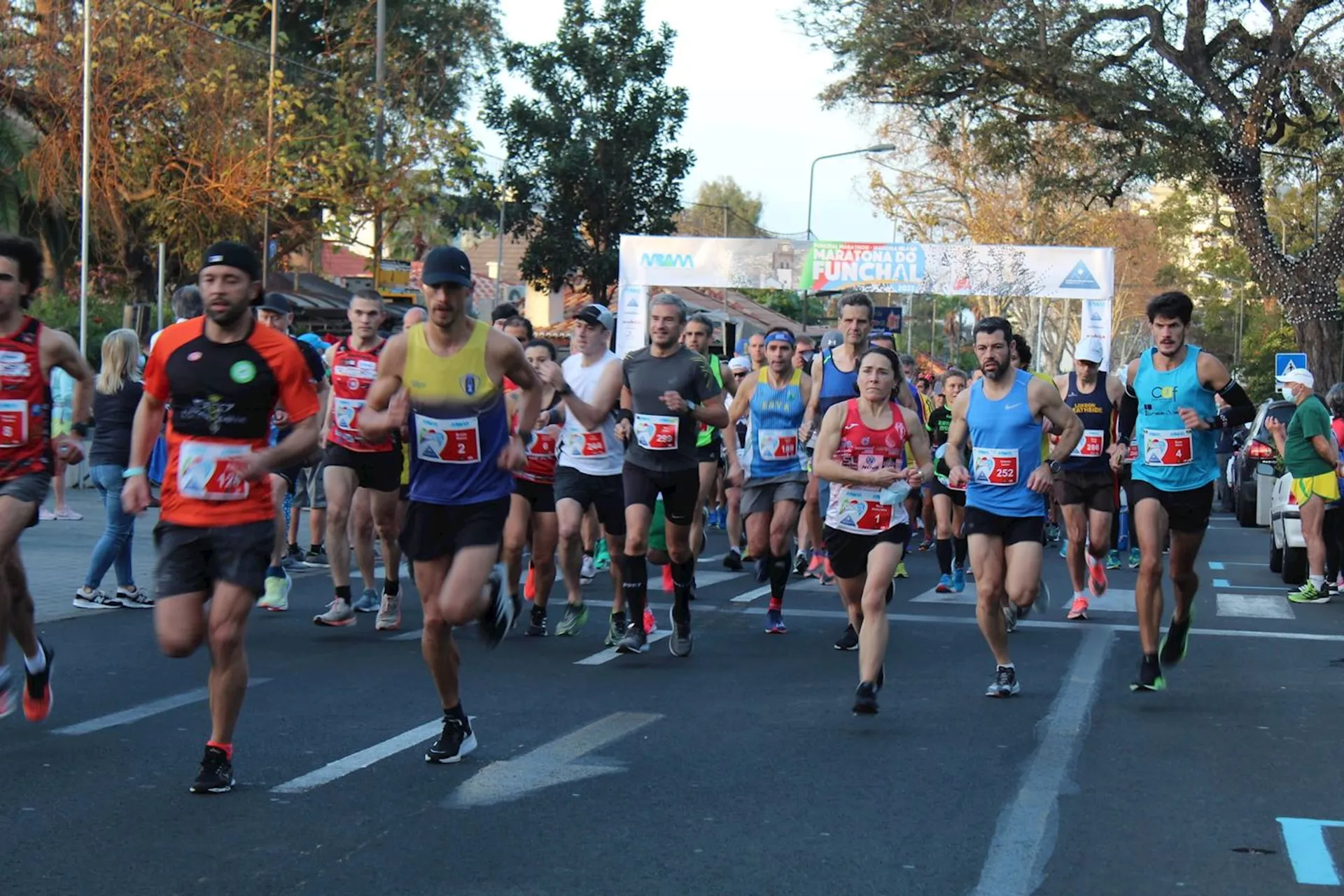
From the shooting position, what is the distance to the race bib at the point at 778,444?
11.4 meters

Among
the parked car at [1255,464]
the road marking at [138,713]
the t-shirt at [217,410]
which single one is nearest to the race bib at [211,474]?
the t-shirt at [217,410]

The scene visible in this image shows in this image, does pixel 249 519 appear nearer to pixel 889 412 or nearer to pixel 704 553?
pixel 889 412

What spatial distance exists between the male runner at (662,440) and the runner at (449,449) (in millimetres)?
2804

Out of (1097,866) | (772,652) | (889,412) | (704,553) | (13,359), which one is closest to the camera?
(1097,866)

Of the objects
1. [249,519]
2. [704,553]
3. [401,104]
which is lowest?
[704,553]

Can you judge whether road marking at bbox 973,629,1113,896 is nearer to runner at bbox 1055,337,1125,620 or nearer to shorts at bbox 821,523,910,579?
shorts at bbox 821,523,910,579

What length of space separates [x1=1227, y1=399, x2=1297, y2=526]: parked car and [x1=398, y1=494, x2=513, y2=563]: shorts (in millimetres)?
15937

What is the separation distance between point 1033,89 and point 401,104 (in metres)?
12.2

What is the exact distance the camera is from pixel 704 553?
17.5m

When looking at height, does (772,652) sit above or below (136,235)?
below

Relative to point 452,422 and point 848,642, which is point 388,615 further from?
point 452,422

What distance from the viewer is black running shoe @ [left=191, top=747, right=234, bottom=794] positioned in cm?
607

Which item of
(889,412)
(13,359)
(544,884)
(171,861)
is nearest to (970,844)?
(544,884)

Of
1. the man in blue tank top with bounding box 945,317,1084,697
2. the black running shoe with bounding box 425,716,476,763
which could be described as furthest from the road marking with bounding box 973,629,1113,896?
the black running shoe with bounding box 425,716,476,763
